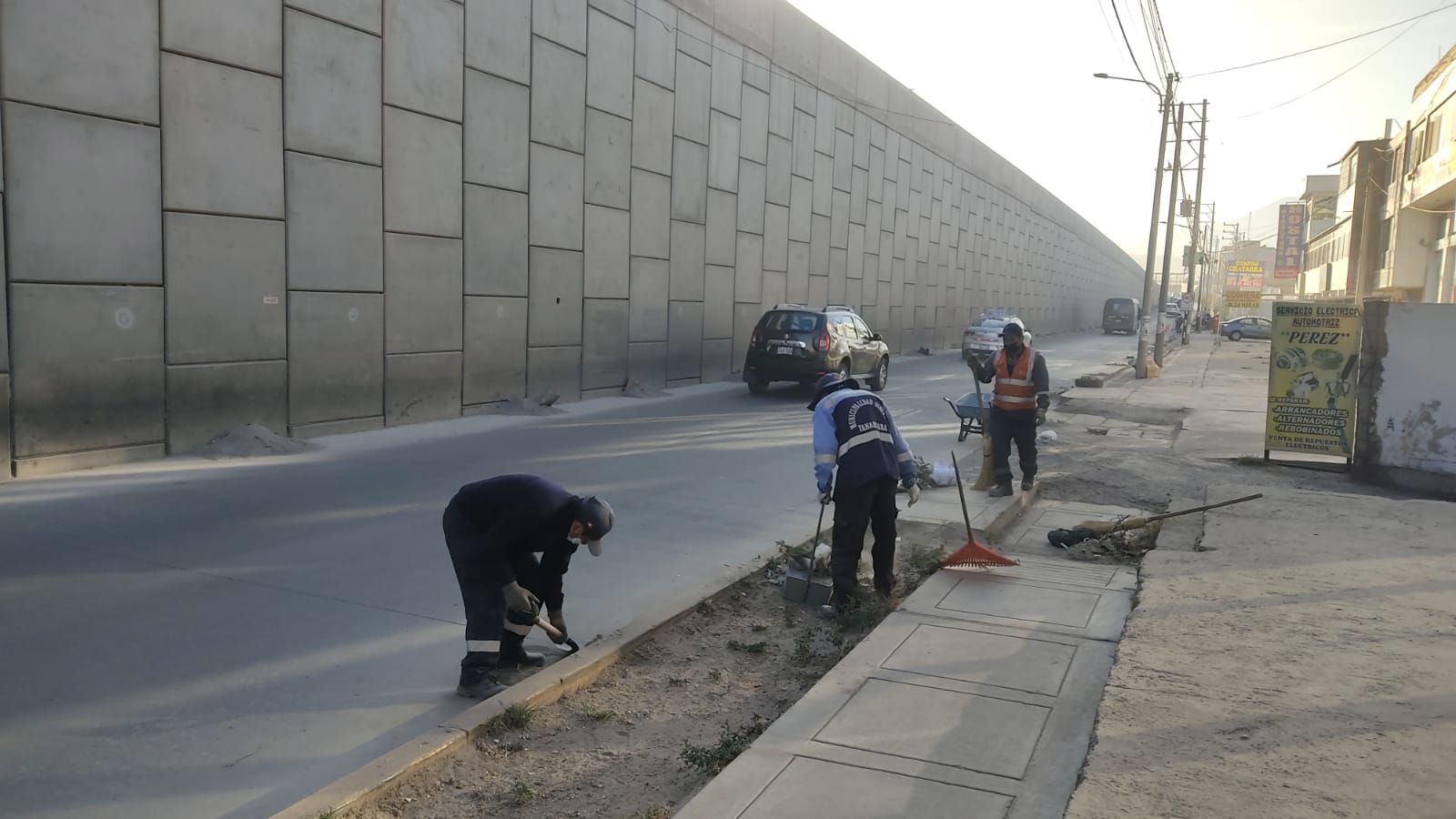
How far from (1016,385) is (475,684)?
21.2ft

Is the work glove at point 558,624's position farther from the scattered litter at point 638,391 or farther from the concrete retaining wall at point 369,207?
the scattered litter at point 638,391

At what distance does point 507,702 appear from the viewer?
4.66 m

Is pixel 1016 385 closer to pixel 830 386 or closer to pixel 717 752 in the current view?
pixel 830 386

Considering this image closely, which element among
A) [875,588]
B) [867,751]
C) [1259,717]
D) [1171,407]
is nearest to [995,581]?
[875,588]

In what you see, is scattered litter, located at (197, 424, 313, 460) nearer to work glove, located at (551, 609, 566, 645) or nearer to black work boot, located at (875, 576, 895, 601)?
work glove, located at (551, 609, 566, 645)

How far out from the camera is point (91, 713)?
4.48m

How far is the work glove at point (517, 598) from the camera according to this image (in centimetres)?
486

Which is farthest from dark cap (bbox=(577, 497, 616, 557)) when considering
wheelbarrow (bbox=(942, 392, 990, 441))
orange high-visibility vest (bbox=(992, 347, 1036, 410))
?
wheelbarrow (bbox=(942, 392, 990, 441))

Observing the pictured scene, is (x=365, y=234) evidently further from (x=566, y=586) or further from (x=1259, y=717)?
(x=1259, y=717)

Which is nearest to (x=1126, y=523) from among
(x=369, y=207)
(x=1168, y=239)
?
(x=369, y=207)

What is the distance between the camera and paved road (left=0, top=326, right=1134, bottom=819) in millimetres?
4129

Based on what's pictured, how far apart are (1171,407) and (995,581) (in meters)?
15.3

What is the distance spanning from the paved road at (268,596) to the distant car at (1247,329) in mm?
58529

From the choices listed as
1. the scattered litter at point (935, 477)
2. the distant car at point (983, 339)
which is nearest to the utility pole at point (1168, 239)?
the distant car at point (983, 339)
